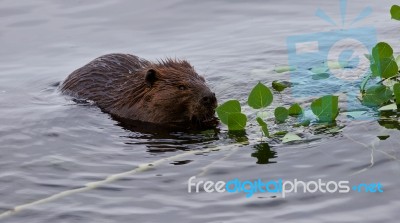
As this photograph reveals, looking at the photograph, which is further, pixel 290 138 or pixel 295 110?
pixel 295 110

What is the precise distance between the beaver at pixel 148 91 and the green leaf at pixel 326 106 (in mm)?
965

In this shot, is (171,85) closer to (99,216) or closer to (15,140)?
(15,140)

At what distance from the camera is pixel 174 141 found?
6414 mm

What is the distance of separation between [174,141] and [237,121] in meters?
0.52

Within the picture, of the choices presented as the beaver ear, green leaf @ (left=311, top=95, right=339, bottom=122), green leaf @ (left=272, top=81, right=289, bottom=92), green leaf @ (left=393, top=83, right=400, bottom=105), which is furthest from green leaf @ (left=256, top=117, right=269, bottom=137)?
the beaver ear

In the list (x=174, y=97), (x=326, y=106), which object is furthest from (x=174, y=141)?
(x=326, y=106)

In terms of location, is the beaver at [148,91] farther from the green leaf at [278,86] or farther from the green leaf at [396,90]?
the green leaf at [396,90]

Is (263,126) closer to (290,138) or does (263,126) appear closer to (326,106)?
(290,138)

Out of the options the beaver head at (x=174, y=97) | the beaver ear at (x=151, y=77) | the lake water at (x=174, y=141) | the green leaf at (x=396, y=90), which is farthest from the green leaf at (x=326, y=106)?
the beaver ear at (x=151, y=77)

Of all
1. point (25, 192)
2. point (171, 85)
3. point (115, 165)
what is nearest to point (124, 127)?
point (171, 85)

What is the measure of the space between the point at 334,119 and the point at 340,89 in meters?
0.83

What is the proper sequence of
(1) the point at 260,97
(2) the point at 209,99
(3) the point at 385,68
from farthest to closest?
(2) the point at 209,99 < (3) the point at 385,68 < (1) the point at 260,97

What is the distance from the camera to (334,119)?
620cm

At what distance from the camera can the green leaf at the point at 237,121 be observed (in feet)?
20.2
